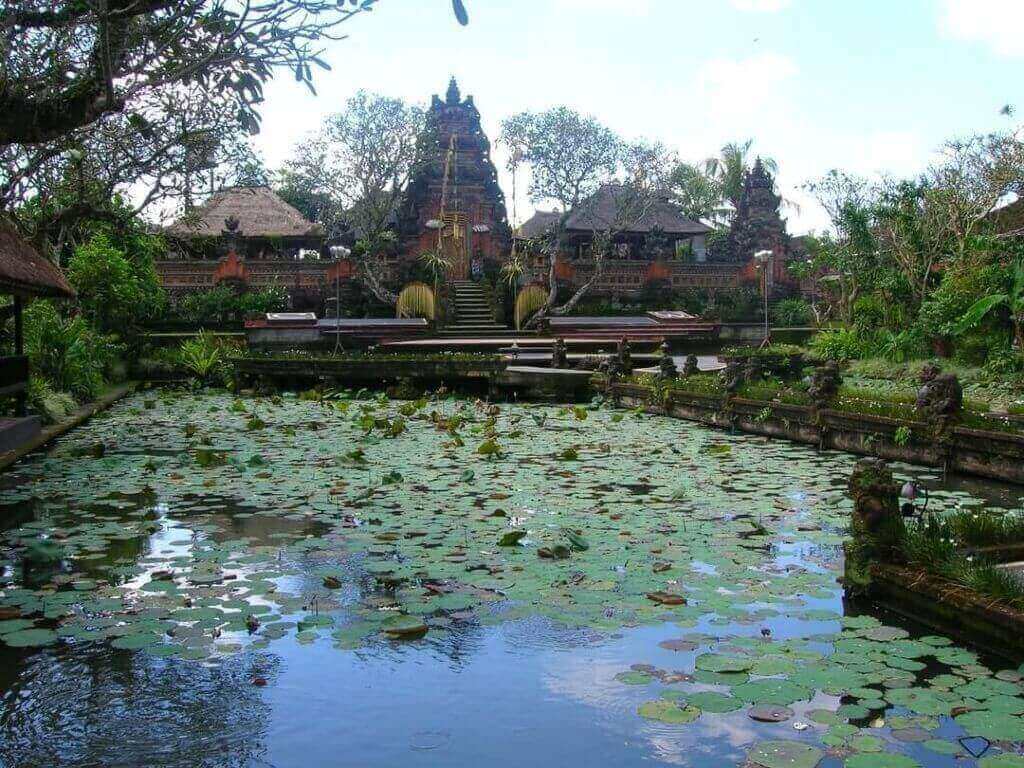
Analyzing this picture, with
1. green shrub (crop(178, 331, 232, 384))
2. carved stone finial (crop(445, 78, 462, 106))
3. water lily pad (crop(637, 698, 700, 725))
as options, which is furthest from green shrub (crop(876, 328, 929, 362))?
carved stone finial (crop(445, 78, 462, 106))

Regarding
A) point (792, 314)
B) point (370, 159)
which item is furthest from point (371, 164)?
point (792, 314)

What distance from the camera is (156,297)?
23.1 m

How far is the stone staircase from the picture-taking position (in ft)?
85.4

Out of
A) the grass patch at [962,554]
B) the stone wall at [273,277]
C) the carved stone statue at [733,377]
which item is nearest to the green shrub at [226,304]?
the stone wall at [273,277]

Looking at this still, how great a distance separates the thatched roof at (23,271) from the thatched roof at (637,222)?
24529 mm

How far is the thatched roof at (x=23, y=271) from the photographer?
9391 millimetres

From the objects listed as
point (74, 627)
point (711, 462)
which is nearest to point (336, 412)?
point (711, 462)

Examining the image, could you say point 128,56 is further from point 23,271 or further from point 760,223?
point 760,223

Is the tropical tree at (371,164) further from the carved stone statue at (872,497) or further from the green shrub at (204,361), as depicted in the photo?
the carved stone statue at (872,497)

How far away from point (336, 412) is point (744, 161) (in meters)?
35.3

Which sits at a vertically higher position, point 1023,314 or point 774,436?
point 1023,314

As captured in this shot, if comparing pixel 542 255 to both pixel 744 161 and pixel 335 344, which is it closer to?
pixel 335 344

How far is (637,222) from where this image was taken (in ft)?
113

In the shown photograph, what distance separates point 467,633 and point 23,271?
8.21 metres
